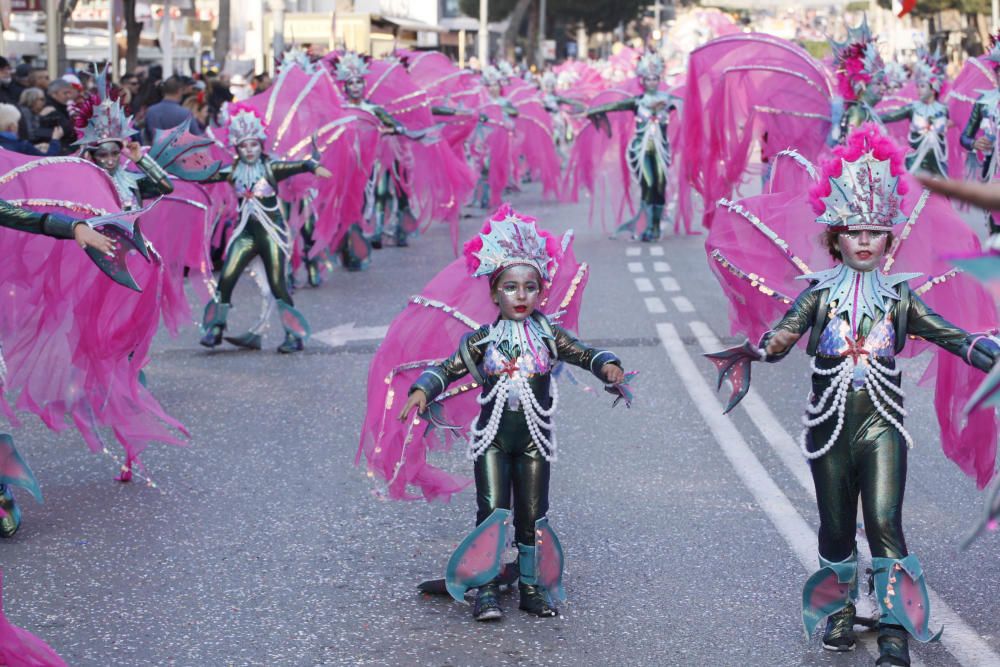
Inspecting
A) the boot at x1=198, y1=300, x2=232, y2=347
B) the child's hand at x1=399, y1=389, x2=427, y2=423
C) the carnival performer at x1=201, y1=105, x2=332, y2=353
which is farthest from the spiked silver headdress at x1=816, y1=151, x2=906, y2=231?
the boot at x1=198, y1=300, x2=232, y2=347

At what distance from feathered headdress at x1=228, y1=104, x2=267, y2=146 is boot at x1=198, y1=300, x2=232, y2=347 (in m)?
1.21

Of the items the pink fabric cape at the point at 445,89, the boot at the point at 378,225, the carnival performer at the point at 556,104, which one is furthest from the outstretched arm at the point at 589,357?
the carnival performer at the point at 556,104

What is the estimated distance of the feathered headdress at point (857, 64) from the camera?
12.7m

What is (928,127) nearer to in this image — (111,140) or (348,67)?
(348,67)

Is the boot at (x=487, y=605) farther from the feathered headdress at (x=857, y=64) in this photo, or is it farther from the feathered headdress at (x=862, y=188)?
the feathered headdress at (x=857, y=64)

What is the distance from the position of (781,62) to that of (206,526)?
8.02 metres

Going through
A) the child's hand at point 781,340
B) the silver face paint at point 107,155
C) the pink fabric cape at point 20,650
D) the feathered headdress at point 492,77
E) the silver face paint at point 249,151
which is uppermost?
the feathered headdress at point 492,77

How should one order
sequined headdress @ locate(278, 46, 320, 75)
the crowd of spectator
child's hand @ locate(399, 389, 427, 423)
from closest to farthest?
child's hand @ locate(399, 389, 427, 423)
the crowd of spectator
sequined headdress @ locate(278, 46, 320, 75)

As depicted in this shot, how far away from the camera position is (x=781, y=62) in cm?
1341

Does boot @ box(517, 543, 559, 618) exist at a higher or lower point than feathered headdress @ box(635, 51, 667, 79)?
lower

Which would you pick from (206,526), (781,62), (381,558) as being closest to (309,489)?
(206,526)

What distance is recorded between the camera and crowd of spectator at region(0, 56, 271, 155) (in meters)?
13.2

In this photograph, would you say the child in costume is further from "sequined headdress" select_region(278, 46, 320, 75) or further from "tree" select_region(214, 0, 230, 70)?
"tree" select_region(214, 0, 230, 70)

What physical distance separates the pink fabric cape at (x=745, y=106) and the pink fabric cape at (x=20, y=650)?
9655mm
